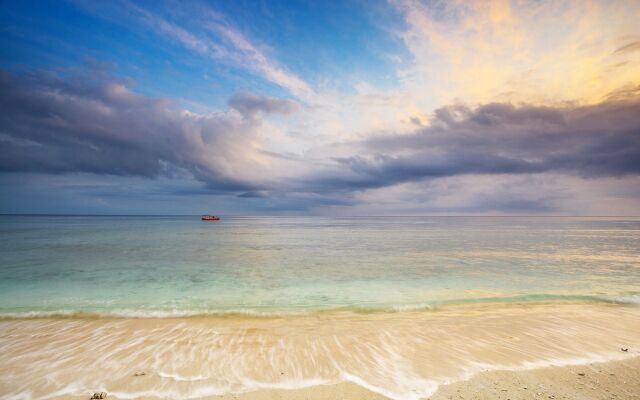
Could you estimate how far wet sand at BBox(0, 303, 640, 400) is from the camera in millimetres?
5344

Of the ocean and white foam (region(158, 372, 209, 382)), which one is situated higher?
white foam (region(158, 372, 209, 382))

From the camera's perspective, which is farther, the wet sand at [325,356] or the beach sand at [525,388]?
the wet sand at [325,356]

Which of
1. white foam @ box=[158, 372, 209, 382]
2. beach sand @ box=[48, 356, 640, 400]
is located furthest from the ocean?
beach sand @ box=[48, 356, 640, 400]

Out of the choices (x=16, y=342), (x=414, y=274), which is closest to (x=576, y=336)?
(x=414, y=274)

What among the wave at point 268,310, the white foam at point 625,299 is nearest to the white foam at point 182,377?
the wave at point 268,310

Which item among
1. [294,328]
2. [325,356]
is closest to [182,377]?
[325,356]

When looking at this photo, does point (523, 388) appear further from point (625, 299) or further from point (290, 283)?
point (290, 283)

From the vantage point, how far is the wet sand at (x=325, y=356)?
5344 millimetres

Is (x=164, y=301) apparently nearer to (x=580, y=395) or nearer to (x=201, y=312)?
(x=201, y=312)

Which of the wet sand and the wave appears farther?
the wave

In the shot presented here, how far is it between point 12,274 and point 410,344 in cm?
2493

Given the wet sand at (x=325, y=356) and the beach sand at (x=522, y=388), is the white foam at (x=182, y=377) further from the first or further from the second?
the beach sand at (x=522, y=388)

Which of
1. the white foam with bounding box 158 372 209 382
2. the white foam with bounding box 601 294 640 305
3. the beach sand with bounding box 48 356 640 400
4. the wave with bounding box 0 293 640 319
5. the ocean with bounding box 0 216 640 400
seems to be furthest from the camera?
the white foam with bounding box 601 294 640 305

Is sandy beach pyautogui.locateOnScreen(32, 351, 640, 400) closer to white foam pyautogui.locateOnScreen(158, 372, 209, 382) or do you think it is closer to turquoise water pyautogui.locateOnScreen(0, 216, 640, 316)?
white foam pyautogui.locateOnScreen(158, 372, 209, 382)
